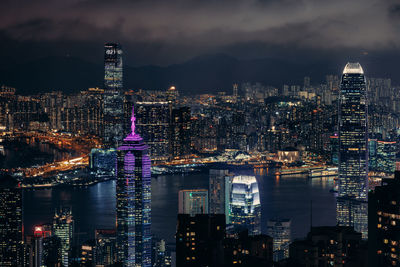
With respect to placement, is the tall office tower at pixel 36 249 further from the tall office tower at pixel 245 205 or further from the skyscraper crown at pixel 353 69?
the skyscraper crown at pixel 353 69

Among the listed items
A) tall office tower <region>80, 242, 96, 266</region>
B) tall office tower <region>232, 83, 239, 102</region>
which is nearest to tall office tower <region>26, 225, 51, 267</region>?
tall office tower <region>80, 242, 96, 266</region>

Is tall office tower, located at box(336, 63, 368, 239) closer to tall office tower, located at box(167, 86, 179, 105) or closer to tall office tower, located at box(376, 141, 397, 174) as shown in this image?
tall office tower, located at box(376, 141, 397, 174)

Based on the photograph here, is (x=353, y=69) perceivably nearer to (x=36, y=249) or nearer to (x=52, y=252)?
(x=52, y=252)

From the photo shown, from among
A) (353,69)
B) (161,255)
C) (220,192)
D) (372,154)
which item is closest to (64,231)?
(161,255)

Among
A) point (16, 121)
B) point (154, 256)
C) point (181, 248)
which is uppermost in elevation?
point (16, 121)

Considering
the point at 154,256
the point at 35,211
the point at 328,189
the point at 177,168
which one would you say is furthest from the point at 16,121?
the point at 154,256

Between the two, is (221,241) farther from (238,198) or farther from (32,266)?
(238,198)
